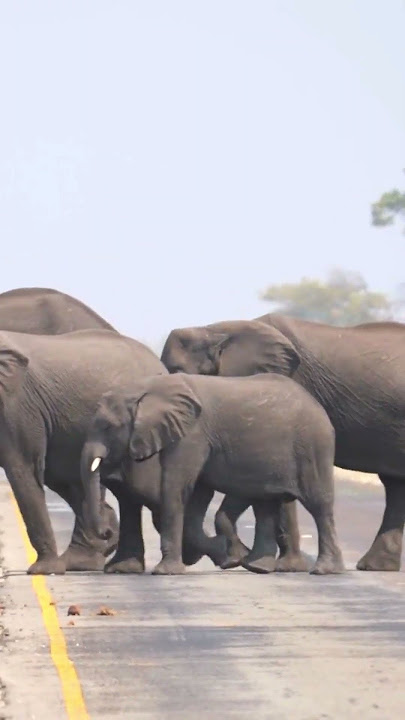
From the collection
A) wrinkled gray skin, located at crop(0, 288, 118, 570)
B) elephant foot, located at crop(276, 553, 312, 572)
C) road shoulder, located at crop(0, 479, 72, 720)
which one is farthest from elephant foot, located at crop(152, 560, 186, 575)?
wrinkled gray skin, located at crop(0, 288, 118, 570)

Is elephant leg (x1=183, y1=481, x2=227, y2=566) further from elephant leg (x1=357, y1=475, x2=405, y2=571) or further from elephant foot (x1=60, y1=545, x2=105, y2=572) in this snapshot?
elephant leg (x1=357, y1=475, x2=405, y2=571)

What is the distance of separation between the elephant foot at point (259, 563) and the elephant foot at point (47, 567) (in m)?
1.70

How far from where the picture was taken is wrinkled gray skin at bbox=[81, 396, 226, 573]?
22.3 m

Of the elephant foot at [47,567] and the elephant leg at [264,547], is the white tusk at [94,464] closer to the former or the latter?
Result: the elephant foot at [47,567]

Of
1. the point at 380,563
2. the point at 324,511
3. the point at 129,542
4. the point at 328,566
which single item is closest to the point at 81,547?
the point at 129,542

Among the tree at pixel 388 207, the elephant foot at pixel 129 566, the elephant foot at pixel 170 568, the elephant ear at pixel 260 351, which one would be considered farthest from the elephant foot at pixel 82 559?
the tree at pixel 388 207

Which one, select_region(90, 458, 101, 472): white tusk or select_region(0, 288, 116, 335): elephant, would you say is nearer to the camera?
select_region(90, 458, 101, 472): white tusk

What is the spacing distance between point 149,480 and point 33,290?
15.2 feet

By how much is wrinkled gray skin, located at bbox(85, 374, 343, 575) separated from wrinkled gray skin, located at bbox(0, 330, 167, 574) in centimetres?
69

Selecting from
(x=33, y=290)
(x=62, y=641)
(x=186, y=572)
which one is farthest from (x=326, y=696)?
(x=33, y=290)

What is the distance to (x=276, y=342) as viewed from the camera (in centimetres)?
2403

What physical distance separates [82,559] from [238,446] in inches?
82.7

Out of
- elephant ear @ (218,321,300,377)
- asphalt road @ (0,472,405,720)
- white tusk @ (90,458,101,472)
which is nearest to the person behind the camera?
asphalt road @ (0,472,405,720)

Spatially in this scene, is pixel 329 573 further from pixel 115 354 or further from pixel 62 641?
pixel 62 641
